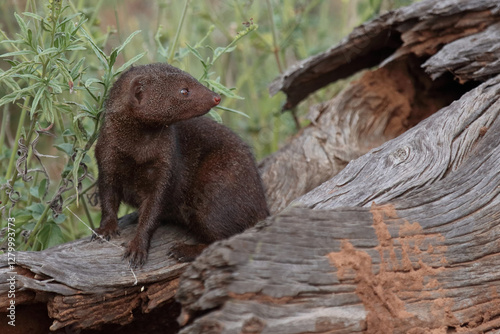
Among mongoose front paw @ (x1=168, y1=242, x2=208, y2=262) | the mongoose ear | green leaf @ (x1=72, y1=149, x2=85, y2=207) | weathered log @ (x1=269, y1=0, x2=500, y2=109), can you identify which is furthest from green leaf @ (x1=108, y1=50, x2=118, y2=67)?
weathered log @ (x1=269, y1=0, x2=500, y2=109)

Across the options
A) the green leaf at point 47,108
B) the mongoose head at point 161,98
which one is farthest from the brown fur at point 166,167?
the green leaf at point 47,108

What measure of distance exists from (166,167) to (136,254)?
2.00 feet

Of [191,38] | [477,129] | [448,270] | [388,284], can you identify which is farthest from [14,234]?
[191,38]

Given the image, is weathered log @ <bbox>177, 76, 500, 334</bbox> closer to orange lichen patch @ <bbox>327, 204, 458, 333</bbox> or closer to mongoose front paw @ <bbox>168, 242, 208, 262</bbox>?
orange lichen patch @ <bbox>327, 204, 458, 333</bbox>

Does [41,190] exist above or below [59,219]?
above

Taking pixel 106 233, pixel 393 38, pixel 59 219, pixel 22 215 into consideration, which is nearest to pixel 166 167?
pixel 106 233

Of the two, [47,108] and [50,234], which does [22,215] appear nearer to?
[50,234]

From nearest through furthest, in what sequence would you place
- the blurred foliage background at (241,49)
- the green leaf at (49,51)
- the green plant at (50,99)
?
the green leaf at (49,51) < the green plant at (50,99) < the blurred foliage background at (241,49)

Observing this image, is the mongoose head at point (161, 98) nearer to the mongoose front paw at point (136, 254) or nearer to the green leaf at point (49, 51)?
the green leaf at point (49, 51)

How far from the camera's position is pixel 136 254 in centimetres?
342

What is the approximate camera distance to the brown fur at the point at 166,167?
368cm

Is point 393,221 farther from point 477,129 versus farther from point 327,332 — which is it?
point 477,129

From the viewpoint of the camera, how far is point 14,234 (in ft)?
12.0

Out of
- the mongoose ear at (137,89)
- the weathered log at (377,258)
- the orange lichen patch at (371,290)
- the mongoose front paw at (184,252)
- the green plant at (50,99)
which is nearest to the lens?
the weathered log at (377,258)
